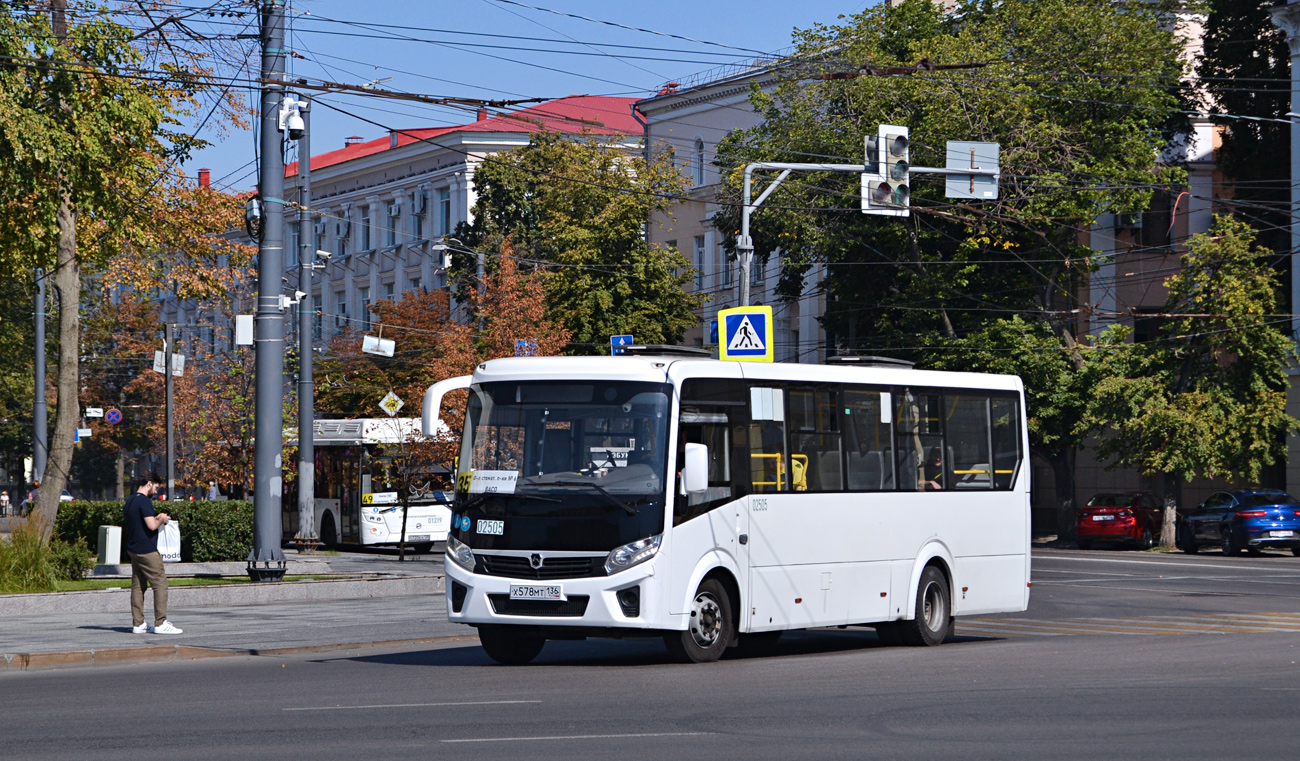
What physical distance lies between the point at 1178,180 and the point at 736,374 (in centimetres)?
3441

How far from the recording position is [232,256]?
33.9 m

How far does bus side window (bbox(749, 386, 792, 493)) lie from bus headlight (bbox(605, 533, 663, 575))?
160 cm

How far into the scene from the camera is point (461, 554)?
15266 mm

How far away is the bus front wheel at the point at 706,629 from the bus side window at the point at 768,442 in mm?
1118

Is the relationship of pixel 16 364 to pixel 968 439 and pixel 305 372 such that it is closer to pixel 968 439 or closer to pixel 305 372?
pixel 305 372

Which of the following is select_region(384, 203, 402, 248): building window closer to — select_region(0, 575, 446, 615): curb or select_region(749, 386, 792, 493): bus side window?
select_region(0, 575, 446, 615): curb

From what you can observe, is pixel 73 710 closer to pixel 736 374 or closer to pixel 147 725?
pixel 147 725

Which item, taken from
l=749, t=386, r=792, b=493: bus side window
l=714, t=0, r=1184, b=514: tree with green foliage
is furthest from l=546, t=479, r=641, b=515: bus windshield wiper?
l=714, t=0, r=1184, b=514: tree with green foliage

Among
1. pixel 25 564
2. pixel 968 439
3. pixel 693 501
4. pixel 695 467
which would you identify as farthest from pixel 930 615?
pixel 25 564

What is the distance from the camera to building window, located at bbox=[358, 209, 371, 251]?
278 feet

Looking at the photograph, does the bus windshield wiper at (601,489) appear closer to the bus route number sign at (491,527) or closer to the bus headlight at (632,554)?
the bus headlight at (632,554)

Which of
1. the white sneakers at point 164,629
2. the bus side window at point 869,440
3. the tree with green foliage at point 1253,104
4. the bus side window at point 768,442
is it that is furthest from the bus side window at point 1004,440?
the tree with green foliage at point 1253,104

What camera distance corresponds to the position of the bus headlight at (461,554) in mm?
15180

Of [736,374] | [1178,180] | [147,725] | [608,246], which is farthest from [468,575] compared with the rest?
[608,246]
